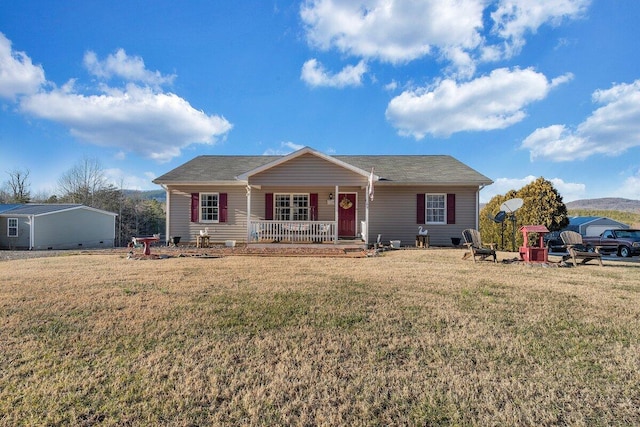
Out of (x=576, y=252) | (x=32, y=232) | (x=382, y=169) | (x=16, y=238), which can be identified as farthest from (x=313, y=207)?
(x=16, y=238)

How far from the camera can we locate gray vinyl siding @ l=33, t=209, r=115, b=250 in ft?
62.4

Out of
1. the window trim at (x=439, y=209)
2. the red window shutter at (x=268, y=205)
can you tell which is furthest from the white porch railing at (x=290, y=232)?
the window trim at (x=439, y=209)

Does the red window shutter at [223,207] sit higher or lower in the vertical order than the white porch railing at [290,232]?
higher

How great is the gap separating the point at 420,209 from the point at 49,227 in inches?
871

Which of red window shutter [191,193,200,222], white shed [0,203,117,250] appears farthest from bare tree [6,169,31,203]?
red window shutter [191,193,200,222]

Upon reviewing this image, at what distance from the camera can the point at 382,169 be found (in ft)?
51.4

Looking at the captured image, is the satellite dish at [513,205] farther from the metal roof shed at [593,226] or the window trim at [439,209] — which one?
the metal roof shed at [593,226]

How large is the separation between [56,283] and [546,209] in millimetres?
15945

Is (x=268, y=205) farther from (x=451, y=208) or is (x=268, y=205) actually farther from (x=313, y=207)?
(x=451, y=208)

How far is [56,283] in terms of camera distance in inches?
253

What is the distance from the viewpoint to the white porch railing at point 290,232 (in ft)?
42.0

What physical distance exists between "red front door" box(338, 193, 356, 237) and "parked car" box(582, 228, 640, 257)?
10.7 meters

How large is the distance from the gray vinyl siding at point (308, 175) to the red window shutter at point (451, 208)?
4488 millimetres

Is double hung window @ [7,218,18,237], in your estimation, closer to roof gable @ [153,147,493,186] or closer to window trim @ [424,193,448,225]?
roof gable @ [153,147,493,186]
